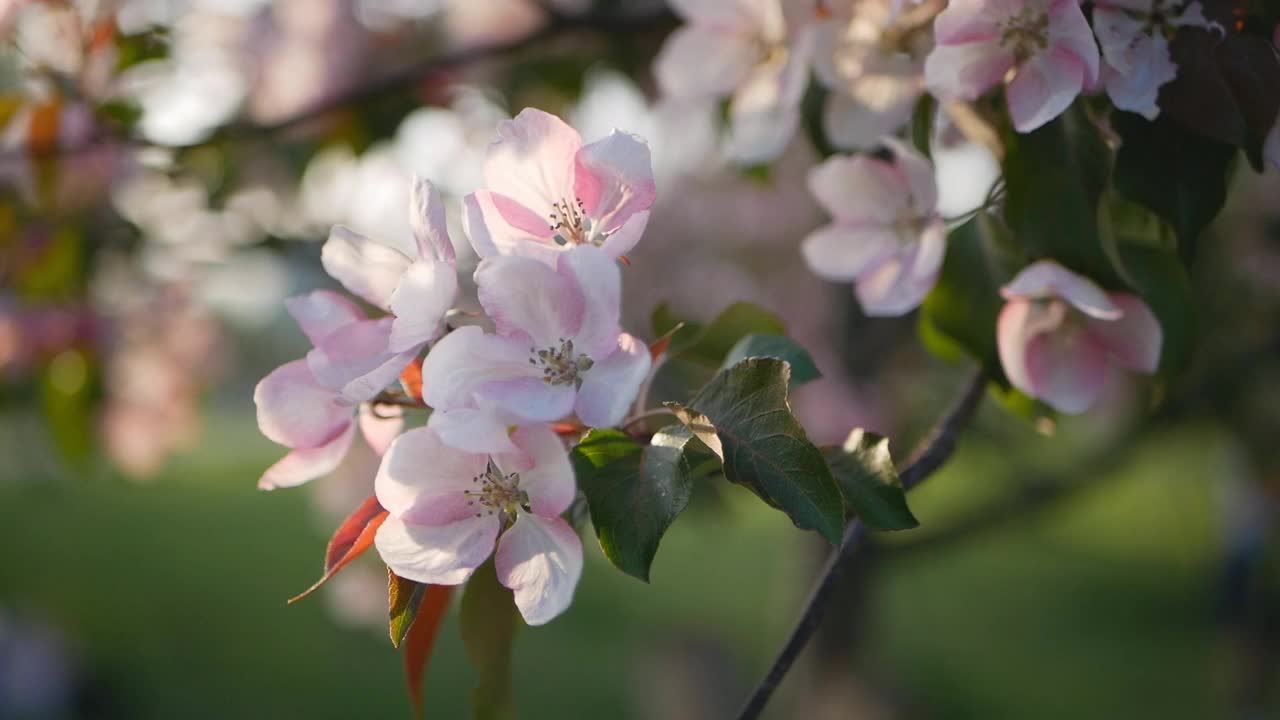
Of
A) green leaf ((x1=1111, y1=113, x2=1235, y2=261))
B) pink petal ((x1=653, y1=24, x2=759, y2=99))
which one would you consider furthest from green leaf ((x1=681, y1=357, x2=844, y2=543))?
pink petal ((x1=653, y1=24, x2=759, y2=99))

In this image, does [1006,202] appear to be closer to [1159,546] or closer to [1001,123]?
[1001,123]

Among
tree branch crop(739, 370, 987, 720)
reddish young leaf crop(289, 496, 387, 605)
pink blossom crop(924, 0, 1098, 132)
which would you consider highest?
pink blossom crop(924, 0, 1098, 132)

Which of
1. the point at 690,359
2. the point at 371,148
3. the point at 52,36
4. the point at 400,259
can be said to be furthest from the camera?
the point at 371,148

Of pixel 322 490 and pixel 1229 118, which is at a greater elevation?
pixel 1229 118

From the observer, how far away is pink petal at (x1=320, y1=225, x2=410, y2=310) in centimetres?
59

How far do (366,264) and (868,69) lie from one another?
360mm

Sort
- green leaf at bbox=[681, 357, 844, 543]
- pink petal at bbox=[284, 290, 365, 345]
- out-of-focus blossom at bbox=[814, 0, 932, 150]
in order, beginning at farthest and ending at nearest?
out-of-focus blossom at bbox=[814, 0, 932, 150] → pink petal at bbox=[284, 290, 365, 345] → green leaf at bbox=[681, 357, 844, 543]

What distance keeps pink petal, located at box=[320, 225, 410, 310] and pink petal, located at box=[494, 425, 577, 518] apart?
147mm

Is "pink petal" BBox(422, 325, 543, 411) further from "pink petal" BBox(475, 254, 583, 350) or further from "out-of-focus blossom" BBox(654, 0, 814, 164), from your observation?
"out-of-focus blossom" BBox(654, 0, 814, 164)

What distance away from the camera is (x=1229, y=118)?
54cm

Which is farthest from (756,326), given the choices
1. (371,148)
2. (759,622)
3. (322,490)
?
(759,622)

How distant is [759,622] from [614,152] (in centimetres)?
669

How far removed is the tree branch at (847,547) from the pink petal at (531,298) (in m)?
0.16

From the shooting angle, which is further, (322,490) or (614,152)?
(322,490)
